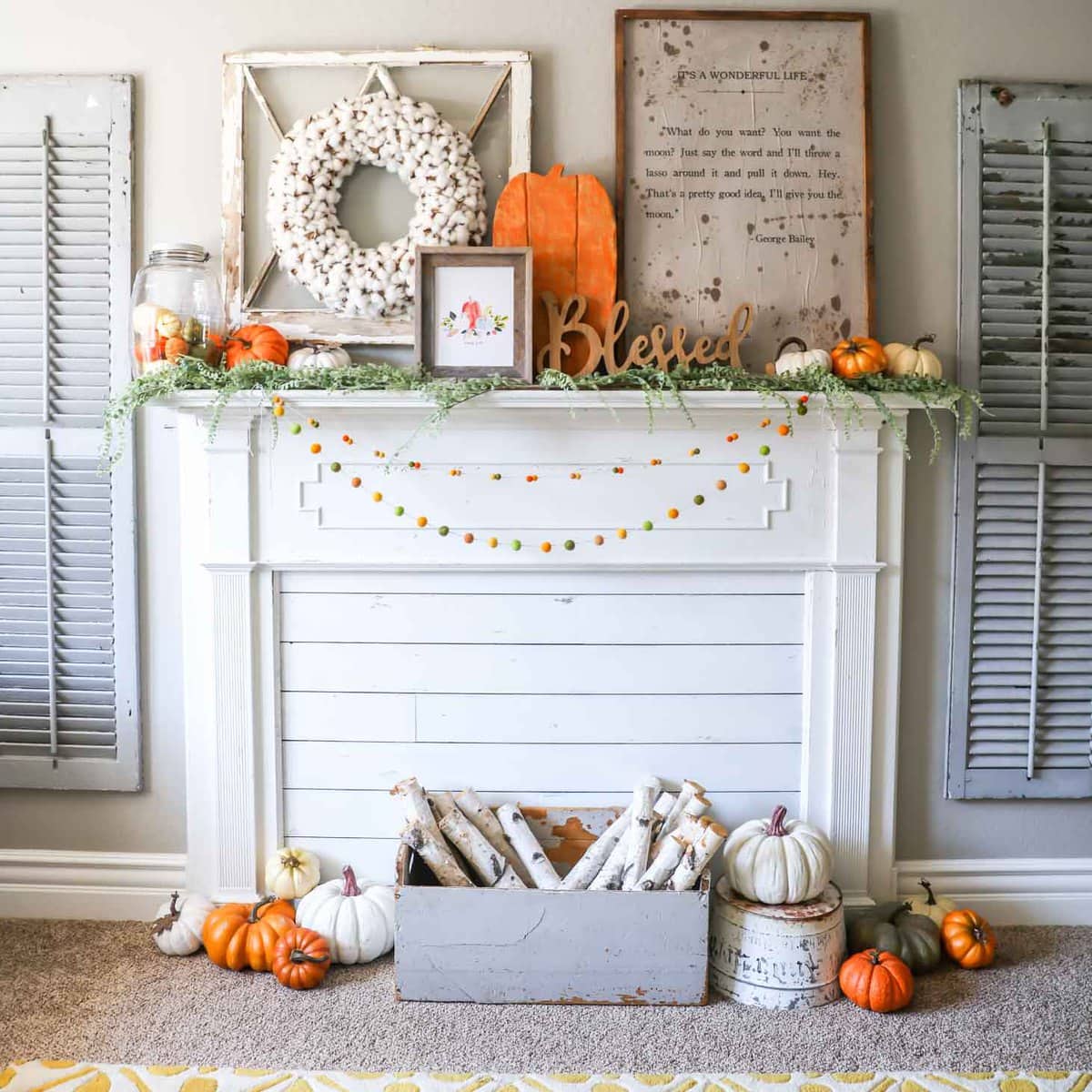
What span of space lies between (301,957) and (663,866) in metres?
0.85

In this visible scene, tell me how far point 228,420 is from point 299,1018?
1372mm

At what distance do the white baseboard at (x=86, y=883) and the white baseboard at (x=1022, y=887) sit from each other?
1974 mm

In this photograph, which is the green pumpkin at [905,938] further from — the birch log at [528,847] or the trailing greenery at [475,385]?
the trailing greenery at [475,385]

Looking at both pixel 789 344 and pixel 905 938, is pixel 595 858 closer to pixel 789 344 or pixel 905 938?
pixel 905 938

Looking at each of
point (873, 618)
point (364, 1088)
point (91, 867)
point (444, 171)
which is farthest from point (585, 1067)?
point (444, 171)

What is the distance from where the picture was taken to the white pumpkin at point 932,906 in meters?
2.58

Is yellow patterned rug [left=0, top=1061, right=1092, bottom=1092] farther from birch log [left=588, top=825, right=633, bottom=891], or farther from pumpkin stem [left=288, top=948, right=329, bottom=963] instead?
birch log [left=588, top=825, right=633, bottom=891]

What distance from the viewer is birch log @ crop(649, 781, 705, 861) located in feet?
8.14

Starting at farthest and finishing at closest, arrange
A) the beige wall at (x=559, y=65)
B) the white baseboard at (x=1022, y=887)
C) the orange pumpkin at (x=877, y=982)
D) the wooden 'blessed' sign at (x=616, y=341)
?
the white baseboard at (x=1022, y=887)
the beige wall at (x=559, y=65)
the wooden 'blessed' sign at (x=616, y=341)
the orange pumpkin at (x=877, y=982)

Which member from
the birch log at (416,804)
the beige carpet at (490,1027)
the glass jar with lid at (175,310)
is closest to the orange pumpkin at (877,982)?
the beige carpet at (490,1027)

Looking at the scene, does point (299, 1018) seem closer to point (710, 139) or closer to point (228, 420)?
point (228, 420)

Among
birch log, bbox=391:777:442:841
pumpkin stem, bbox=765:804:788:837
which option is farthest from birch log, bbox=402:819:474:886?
pumpkin stem, bbox=765:804:788:837

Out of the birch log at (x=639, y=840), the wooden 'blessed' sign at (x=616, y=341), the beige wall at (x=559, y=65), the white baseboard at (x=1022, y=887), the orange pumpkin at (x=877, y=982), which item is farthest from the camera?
the white baseboard at (x=1022, y=887)

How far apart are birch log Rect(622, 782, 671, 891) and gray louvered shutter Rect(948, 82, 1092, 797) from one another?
86cm
